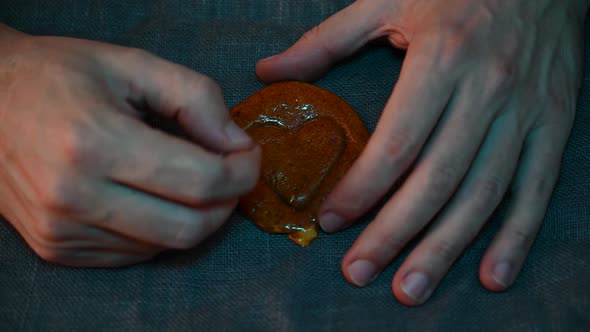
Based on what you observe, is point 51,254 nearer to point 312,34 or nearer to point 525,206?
point 312,34

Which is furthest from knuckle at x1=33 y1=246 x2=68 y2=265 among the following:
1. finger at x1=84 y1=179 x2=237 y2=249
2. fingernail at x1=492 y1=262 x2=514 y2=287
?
fingernail at x1=492 y1=262 x2=514 y2=287

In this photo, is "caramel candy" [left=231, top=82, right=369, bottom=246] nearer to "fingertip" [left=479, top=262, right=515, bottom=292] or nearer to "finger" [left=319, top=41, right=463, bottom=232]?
"finger" [left=319, top=41, right=463, bottom=232]

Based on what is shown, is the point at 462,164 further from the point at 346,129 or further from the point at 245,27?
the point at 245,27

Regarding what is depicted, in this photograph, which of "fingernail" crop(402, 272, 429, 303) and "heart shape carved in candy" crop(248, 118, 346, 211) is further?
"heart shape carved in candy" crop(248, 118, 346, 211)

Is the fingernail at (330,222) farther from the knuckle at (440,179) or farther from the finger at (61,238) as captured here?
the finger at (61,238)

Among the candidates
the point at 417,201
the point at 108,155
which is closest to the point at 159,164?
the point at 108,155

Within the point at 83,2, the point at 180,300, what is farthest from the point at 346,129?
the point at 83,2
